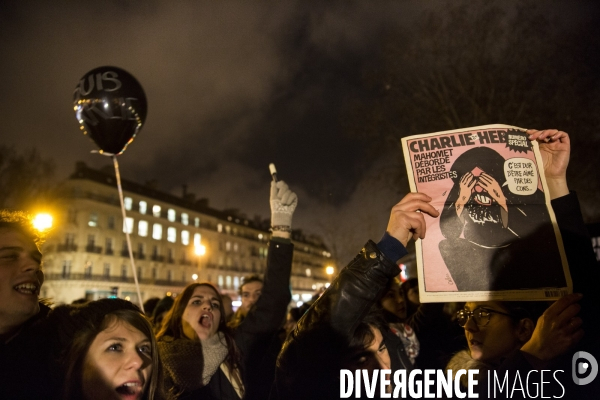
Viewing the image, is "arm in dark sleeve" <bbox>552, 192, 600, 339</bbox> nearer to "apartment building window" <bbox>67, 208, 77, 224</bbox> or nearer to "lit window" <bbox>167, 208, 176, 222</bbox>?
"apartment building window" <bbox>67, 208, 77, 224</bbox>

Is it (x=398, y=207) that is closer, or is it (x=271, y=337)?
(x=398, y=207)

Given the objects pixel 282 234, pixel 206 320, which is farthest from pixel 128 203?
pixel 282 234

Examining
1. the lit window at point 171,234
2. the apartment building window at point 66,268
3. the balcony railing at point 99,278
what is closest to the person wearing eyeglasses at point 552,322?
the balcony railing at point 99,278

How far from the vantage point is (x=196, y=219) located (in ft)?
224

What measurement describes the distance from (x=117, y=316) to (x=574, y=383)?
209 cm

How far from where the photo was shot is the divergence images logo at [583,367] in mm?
1877

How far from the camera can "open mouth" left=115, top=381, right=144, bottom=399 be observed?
6.66 feet

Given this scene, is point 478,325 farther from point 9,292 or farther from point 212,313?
point 9,292

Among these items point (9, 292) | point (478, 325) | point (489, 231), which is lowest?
point (478, 325)

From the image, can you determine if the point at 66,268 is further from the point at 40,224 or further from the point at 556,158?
the point at 556,158

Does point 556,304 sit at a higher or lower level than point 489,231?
lower

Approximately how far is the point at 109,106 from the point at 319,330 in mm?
4419

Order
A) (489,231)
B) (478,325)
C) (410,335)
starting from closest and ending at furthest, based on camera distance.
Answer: (489,231) → (478,325) → (410,335)

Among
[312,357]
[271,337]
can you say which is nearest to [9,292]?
[312,357]
